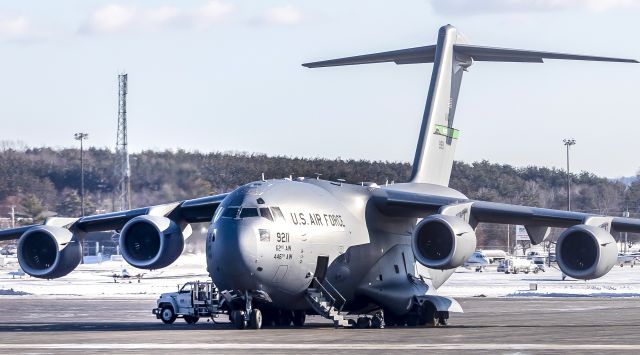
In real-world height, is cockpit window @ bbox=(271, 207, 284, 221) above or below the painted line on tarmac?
above

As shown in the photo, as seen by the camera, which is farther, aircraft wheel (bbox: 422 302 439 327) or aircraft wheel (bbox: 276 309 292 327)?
aircraft wheel (bbox: 422 302 439 327)

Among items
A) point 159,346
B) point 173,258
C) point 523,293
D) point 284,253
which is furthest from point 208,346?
point 523,293

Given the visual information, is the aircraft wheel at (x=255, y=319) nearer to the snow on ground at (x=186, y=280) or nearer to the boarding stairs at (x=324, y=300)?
the boarding stairs at (x=324, y=300)

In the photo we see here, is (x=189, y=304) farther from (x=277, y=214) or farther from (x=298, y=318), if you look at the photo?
(x=277, y=214)

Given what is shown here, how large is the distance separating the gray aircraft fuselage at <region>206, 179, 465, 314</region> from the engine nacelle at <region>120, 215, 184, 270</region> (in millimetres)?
2173

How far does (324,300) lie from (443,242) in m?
2.84

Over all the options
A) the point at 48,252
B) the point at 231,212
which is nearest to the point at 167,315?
the point at 48,252

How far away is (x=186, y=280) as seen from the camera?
56.2 metres

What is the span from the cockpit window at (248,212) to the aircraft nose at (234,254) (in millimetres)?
193

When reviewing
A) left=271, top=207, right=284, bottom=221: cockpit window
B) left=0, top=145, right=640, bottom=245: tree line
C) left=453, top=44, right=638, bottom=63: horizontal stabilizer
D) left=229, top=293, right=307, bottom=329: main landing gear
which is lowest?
left=229, top=293, right=307, bottom=329: main landing gear

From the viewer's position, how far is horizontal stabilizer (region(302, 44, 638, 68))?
28.1 meters

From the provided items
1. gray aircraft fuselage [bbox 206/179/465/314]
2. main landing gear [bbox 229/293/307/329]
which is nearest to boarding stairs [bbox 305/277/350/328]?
gray aircraft fuselage [bbox 206/179/465/314]

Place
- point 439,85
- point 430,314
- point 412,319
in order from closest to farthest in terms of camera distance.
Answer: point 430,314 < point 412,319 < point 439,85

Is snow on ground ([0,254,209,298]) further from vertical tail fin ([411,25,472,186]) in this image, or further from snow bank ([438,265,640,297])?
vertical tail fin ([411,25,472,186])
